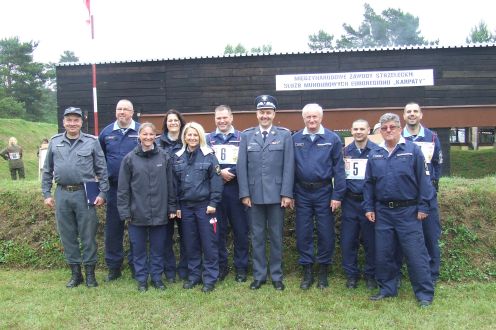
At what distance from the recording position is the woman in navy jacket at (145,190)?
5.07m

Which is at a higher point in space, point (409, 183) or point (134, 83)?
point (134, 83)

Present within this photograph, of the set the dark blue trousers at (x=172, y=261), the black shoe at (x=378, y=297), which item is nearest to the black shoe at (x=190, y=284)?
the dark blue trousers at (x=172, y=261)

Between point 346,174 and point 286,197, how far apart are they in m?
0.70

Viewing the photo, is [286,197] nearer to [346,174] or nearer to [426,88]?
[346,174]

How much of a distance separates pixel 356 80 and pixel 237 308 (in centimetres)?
959

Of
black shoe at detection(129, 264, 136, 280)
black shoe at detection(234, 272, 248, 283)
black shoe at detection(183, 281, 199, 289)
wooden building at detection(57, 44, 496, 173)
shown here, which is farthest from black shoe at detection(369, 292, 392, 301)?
wooden building at detection(57, 44, 496, 173)

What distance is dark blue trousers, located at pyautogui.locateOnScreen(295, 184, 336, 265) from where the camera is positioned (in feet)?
16.6

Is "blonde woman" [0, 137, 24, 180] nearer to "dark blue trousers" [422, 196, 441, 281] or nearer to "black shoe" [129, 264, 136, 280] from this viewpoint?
"black shoe" [129, 264, 136, 280]

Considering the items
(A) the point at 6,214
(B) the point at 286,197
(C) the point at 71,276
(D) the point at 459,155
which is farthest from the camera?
(D) the point at 459,155

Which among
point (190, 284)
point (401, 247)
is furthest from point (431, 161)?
point (190, 284)

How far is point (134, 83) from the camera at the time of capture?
1377cm

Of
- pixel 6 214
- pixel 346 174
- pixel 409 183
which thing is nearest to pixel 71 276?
pixel 6 214

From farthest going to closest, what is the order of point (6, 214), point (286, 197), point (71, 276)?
1. point (6, 214)
2. point (71, 276)
3. point (286, 197)

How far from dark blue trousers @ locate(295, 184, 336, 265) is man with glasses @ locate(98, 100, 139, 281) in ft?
6.59
